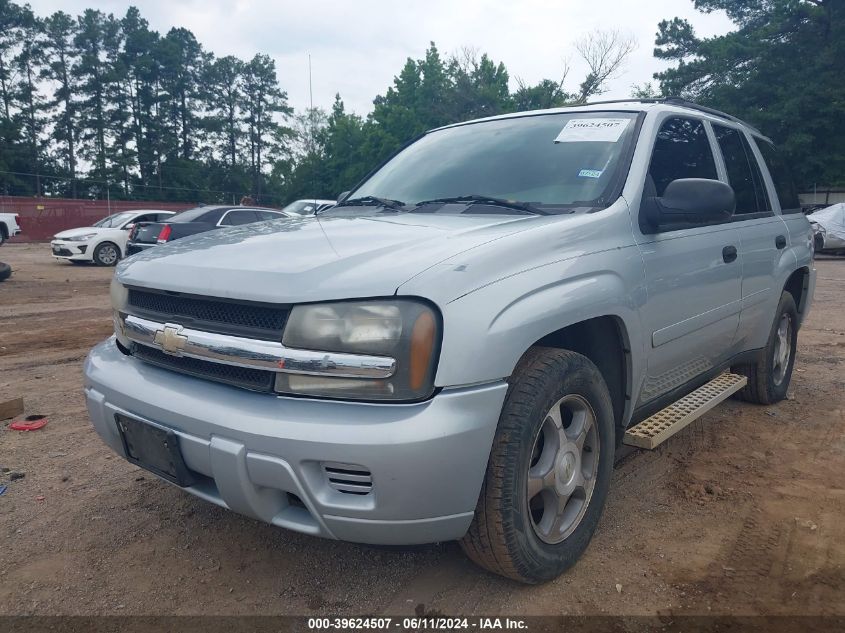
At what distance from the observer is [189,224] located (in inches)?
451

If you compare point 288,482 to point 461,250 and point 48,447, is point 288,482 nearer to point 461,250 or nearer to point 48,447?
point 461,250

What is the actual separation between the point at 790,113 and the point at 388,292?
106 feet

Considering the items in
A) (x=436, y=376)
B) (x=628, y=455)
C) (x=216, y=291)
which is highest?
(x=216, y=291)

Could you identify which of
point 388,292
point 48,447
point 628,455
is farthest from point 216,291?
point 628,455

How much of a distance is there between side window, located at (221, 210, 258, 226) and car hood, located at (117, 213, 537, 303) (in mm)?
9610

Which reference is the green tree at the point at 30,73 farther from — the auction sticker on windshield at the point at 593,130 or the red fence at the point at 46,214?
the auction sticker on windshield at the point at 593,130

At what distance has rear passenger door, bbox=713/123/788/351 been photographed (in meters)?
3.58

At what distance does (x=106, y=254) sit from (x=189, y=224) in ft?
17.9

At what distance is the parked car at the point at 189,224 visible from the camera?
1117cm

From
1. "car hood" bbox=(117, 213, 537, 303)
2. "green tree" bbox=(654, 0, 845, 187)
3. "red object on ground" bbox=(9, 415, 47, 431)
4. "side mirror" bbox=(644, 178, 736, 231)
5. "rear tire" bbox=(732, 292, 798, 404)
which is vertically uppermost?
"green tree" bbox=(654, 0, 845, 187)

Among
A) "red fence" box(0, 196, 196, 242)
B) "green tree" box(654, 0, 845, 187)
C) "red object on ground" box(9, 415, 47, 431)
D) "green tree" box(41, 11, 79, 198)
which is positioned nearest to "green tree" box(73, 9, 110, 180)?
"green tree" box(41, 11, 79, 198)

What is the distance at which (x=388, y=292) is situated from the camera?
6.06 ft

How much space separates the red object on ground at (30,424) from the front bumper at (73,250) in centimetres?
1273

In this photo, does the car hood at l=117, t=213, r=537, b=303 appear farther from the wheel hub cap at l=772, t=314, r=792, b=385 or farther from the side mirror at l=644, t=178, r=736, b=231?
the wheel hub cap at l=772, t=314, r=792, b=385
